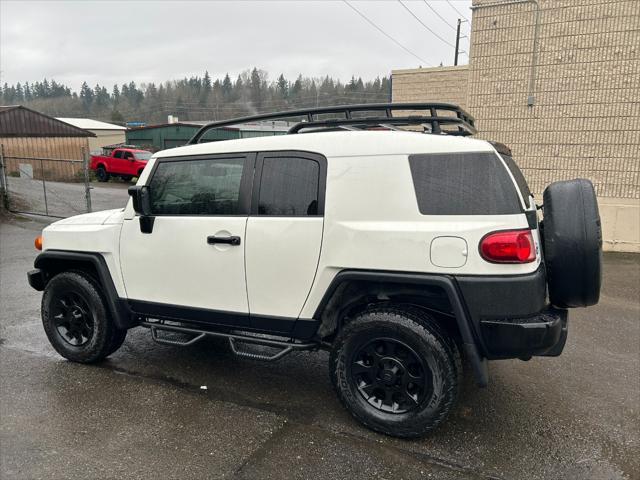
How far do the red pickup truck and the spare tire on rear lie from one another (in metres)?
23.2

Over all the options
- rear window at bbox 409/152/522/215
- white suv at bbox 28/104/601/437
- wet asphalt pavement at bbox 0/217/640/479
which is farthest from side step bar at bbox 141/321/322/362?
rear window at bbox 409/152/522/215

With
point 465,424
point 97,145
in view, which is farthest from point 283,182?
point 97,145

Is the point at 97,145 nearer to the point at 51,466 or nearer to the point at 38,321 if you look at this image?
the point at 38,321

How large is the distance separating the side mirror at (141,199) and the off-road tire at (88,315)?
0.90m

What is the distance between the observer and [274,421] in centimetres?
328

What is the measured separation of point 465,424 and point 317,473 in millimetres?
1135

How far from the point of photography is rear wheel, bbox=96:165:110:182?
2520cm

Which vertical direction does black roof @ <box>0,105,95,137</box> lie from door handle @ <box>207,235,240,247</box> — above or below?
above

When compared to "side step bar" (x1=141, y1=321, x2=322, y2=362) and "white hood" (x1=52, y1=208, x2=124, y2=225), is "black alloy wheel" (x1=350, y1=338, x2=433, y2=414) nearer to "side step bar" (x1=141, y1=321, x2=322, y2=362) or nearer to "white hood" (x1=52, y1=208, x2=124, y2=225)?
"side step bar" (x1=141, y1=321, x2=322, y2=362)

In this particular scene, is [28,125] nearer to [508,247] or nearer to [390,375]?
[390,375]

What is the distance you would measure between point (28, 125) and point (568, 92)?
28096 mm

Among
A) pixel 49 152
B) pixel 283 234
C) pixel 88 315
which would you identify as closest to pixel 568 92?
pixel 283 234

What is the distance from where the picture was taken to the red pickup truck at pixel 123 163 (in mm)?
24000

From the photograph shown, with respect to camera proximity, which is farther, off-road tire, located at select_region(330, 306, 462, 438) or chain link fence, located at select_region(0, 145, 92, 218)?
chain link fence, located at select_region(0, 145, 92, 218)
